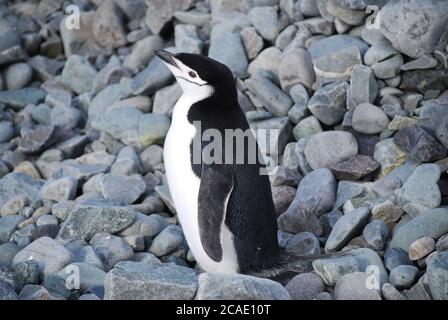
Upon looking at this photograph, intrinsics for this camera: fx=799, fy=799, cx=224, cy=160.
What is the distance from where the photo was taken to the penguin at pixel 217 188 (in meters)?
3.28

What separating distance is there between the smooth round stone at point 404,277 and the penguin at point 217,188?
0.48 m

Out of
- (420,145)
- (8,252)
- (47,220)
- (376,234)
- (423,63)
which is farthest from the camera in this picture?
(423,63)

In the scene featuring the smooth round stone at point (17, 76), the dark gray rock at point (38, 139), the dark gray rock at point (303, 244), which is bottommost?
the smooth round stone at point (17, 76)

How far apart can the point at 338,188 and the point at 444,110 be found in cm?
68

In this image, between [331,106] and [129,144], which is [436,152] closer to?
[331,106]

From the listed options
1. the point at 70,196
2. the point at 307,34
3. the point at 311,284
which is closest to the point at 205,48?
the point at 307,34

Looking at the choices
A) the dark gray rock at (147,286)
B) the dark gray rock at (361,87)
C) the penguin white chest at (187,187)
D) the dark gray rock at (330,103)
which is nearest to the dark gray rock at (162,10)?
the dark gray rock at (330,103)

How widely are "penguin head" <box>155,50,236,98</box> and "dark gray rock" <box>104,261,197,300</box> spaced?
900mm

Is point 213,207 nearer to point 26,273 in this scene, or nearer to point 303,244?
point 303,244

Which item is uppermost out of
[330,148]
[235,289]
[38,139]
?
[235,289]

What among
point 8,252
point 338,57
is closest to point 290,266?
point 8,252

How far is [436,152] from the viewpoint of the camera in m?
3.89

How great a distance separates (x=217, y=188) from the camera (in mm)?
3279

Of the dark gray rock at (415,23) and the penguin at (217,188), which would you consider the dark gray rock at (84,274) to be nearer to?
the penguin at (217,188)
